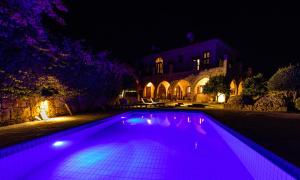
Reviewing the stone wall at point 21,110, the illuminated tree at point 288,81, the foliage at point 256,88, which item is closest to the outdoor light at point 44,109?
the stone wall at point 21,110

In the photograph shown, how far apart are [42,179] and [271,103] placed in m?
13.1

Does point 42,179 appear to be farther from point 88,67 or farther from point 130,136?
point 88,67

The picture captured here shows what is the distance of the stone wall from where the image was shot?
7.84 m

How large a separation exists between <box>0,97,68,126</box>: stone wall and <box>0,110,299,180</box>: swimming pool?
10.3 ft

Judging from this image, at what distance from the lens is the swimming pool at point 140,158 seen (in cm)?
403

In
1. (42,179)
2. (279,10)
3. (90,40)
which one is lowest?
(42,179)

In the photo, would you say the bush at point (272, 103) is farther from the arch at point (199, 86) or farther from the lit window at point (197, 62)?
the lit window at point (197, 62)

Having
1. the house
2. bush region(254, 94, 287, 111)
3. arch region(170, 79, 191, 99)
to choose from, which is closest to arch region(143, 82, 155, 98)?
the house

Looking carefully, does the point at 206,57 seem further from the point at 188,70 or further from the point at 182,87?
the point at 182,87

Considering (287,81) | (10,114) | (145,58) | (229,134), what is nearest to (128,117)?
(10,114)

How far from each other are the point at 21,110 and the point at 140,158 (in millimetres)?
6182

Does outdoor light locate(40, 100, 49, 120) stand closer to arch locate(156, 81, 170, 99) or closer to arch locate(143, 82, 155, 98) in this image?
arch locate(156, 81, 170, 99)

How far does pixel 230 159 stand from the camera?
16.6ft

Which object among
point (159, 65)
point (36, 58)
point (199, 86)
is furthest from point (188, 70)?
point (36, 58)
